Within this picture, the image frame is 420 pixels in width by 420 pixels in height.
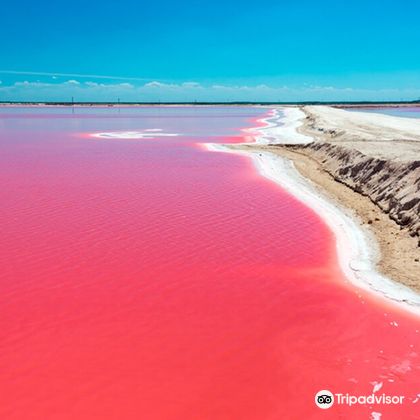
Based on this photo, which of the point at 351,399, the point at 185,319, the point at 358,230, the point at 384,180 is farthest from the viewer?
the point at 384,180

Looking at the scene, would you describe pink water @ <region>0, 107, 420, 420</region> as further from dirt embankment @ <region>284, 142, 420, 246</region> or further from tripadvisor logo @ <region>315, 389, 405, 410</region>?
dirt embankment @ <region>284, 142, 420, 246</region>

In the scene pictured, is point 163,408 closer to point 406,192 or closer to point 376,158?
point 406,192

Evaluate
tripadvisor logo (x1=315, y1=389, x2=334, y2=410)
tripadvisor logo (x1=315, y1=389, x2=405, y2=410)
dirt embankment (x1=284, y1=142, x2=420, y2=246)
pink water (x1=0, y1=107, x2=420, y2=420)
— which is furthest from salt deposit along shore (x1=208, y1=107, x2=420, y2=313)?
tripadvisor logo (x1=315, y1=389, x2=334, y2=410)

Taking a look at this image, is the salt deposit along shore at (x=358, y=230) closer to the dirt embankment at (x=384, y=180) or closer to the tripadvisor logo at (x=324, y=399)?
the dirt embankment at (x=384, y=180)

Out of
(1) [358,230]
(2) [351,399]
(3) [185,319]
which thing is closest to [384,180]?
(1) [358,230]

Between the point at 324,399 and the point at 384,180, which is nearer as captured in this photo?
the point at 324,399

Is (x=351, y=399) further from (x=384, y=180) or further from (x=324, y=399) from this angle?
(x=384, y=180)
